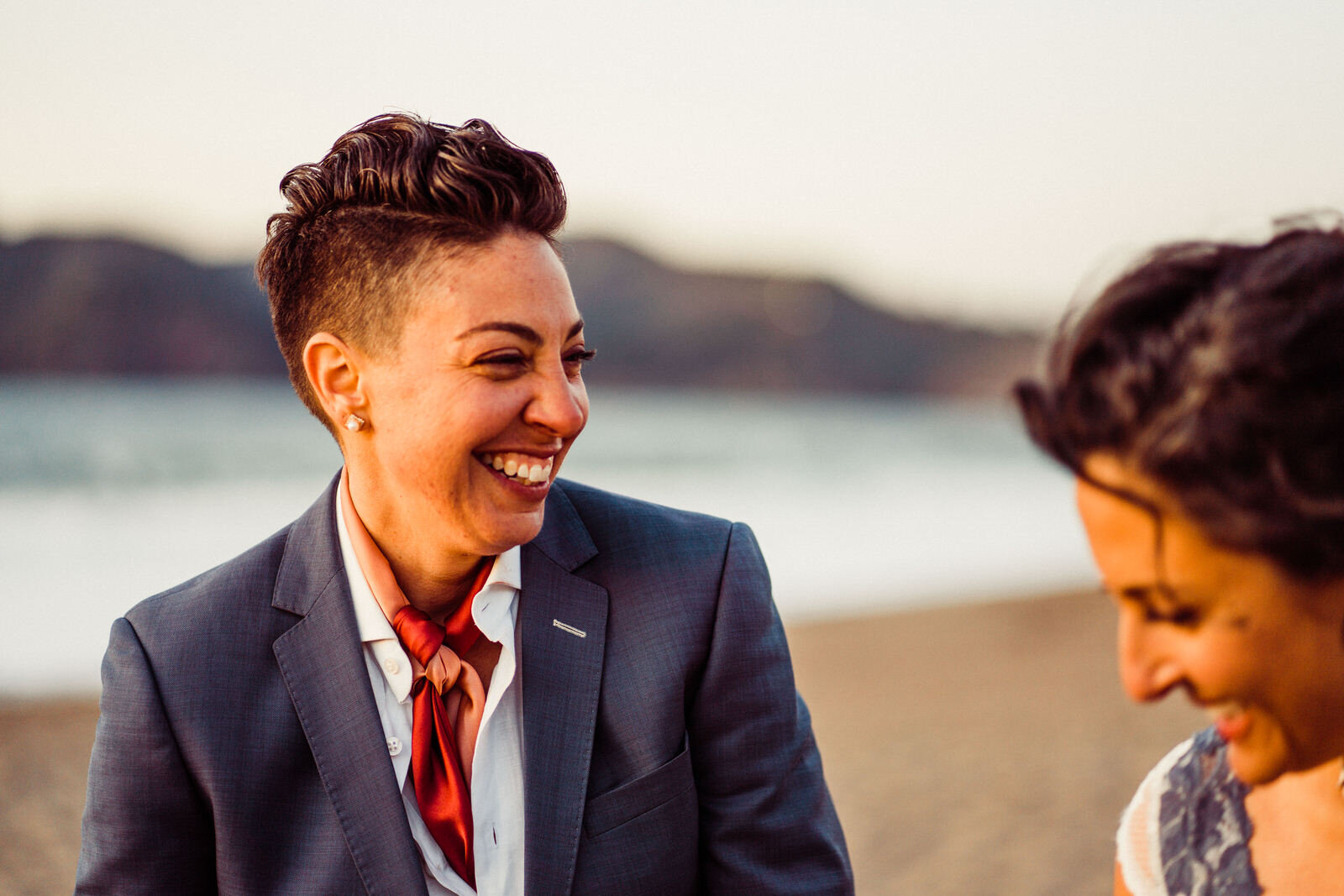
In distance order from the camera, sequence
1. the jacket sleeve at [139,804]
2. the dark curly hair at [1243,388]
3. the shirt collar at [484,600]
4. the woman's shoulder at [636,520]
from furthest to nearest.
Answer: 1. the woman's shoulder at [636,520]
2. the shirt collar at [484,600]
3. the jacket sleeve at [139,804]
4. the dark curly hair at [1243,388]

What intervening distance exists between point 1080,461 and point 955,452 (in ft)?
88.4

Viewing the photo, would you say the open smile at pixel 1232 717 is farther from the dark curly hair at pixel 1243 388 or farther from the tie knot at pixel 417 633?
the tie knot at pixel 417 633

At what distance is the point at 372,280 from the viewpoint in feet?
6.97

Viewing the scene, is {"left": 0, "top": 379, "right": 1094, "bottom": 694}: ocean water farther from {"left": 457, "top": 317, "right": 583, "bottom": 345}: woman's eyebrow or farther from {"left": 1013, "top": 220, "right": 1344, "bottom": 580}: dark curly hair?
{"left": 457, "top": 317, "right": 583, "bottom": 345}: woman's eyebrow

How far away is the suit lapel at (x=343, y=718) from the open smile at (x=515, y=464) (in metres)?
0.43

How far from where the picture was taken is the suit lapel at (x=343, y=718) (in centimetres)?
202

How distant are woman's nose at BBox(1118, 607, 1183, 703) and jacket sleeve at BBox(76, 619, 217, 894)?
1.68m

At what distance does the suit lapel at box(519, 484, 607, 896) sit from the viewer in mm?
2064

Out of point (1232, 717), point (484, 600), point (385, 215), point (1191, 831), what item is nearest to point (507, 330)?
point (385, 215)

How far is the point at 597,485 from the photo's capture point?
22.2 meters

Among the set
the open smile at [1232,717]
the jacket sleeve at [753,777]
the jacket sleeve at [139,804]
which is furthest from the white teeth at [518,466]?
the open smile at [1232,717]

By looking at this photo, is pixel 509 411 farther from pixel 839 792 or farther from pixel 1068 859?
pixel 839 792

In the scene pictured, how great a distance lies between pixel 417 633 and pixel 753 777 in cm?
76

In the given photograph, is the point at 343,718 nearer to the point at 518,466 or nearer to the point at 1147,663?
the point at 518,466
